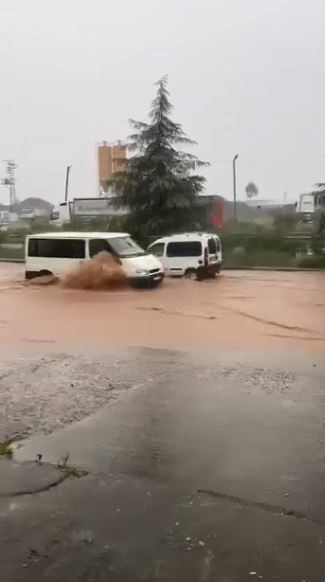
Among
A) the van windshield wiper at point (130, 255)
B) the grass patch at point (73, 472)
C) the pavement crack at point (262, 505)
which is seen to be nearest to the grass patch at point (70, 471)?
the grass patch at point (73, 472)

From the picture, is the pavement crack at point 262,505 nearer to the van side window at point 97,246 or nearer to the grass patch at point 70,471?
the grass patch at point 70,471

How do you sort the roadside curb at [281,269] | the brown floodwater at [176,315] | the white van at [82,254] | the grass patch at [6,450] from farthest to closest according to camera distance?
the roadside curb at [281,269], the white van at [82,254], the brown floodwater at [176,315], the grass patch at [6,450]

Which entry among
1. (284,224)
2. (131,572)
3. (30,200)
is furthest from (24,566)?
(30,200)

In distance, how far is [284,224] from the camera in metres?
31.8

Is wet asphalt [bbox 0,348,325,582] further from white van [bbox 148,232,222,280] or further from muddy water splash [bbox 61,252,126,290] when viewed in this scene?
white van [bbox 148,232,222,280]

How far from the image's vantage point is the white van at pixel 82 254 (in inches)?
753

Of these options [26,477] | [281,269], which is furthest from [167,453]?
[281,269]

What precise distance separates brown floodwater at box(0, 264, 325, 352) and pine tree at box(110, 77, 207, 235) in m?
9.22

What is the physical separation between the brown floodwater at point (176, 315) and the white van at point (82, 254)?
55 cm

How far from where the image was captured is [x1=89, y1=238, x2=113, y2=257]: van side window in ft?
63.9

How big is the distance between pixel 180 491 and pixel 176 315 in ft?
34.1

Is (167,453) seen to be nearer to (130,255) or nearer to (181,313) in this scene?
(181,313)

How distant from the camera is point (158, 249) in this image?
73.3 ft

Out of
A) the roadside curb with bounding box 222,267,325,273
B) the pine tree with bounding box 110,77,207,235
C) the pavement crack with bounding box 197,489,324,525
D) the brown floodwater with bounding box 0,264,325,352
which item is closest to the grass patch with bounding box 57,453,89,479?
the pavement crack with bounding box 197,489,324,525
